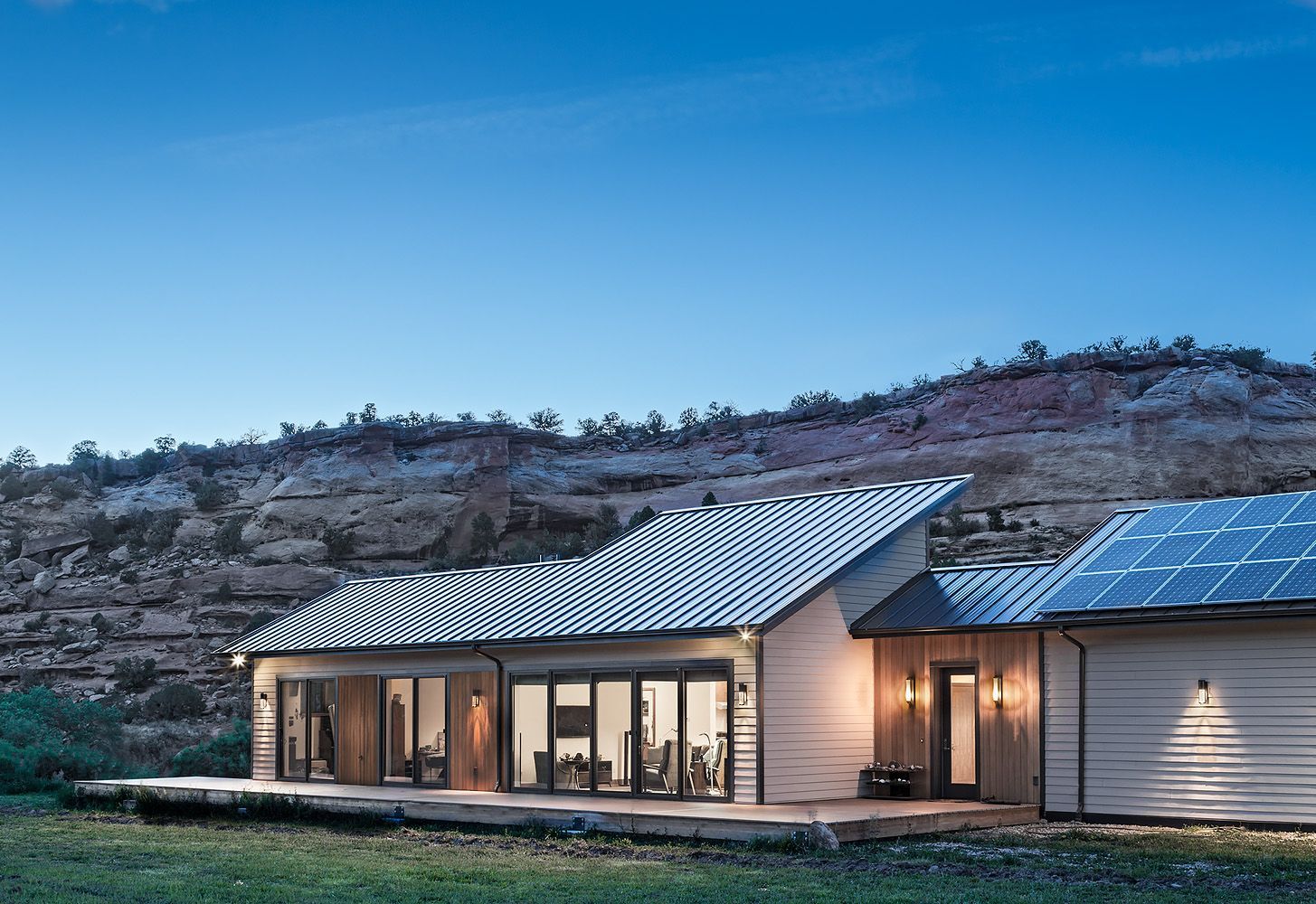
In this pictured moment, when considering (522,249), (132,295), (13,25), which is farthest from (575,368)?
(13,25)

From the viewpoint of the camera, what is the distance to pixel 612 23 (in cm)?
2748

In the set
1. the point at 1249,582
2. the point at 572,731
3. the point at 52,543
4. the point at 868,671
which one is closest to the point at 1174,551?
the point at 1249,582

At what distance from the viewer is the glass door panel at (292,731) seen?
73.0ft

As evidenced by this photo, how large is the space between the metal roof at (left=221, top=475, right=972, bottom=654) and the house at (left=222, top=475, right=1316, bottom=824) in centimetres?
7

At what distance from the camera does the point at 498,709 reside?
19.1 meters

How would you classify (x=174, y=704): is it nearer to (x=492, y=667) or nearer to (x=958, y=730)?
(x=492, y=667)

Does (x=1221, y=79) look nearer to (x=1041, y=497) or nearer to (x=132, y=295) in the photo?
(x=1041, y=497)

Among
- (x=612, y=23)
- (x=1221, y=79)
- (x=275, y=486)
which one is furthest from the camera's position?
(x=275, y=486)

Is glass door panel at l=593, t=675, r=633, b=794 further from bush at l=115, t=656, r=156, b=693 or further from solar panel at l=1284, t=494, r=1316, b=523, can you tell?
bush at l=115, t=656, r=156, b=693

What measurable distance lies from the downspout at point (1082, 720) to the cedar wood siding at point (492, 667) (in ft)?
12.7

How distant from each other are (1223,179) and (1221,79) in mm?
6178

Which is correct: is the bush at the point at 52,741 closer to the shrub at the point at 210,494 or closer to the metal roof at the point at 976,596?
the metal roof at the point at 976,596

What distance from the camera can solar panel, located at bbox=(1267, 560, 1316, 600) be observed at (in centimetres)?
1405

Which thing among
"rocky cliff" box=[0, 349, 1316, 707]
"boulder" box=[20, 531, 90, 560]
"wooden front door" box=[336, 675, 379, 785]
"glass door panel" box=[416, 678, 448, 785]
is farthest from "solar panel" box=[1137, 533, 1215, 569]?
"boulder" box=[20, 531, 90, 560]
